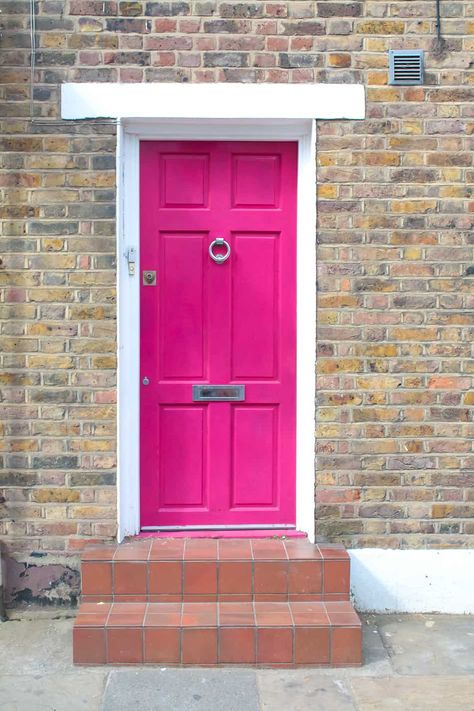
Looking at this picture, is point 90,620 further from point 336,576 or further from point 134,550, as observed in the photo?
point 336,576

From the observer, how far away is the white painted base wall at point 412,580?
4.47 m

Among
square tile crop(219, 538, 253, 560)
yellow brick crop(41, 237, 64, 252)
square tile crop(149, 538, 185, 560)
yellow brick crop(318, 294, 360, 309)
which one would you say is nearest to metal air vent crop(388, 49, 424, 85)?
yellow brick crop(318, 294, 360, 309)

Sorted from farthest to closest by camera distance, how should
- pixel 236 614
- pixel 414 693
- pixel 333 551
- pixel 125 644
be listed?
pixel 333 551 → pixel 236 614 → pixel 125 644 → pixel 414 693

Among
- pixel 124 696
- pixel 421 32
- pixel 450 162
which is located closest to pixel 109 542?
pixel 124 696

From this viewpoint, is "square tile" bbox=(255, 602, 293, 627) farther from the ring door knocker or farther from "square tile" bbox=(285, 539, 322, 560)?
the ring door knocker

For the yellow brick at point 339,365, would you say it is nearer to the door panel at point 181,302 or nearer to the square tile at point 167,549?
the door panel at point 181,302

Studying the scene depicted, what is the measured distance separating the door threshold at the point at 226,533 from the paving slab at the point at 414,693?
3.30 ft

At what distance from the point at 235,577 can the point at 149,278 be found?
5.85 ft

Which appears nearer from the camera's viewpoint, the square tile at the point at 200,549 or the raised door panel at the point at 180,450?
the square tile at the point at 200,549

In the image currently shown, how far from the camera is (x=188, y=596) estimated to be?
4.15 m

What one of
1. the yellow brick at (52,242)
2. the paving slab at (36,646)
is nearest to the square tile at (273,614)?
the paving slab at (36,646)

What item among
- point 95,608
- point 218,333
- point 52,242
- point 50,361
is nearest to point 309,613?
point 95,608

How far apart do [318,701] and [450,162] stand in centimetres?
299

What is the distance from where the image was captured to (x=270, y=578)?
4.16 metres
